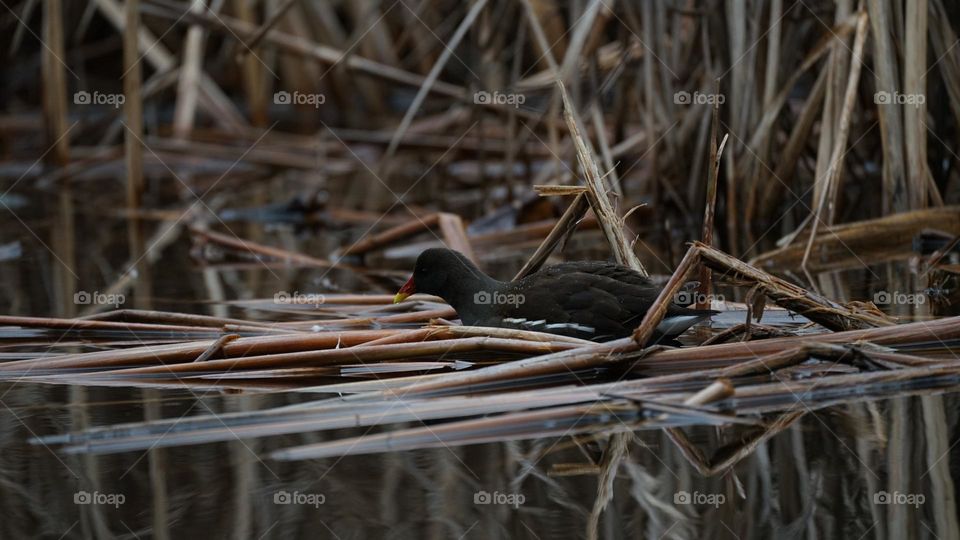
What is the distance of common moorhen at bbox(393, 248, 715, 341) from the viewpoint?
14.4 ft

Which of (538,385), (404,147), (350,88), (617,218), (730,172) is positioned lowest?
(538,385)

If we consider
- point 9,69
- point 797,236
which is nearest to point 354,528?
point 797,236

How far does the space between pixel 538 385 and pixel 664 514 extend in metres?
0.97

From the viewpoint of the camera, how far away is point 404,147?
10406 mm

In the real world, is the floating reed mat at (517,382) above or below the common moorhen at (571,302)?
below

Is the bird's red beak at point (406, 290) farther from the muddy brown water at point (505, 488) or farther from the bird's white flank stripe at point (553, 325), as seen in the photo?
the muddy brown water at point (505, 488)

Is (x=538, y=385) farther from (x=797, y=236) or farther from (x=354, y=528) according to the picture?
(x=797, y=236)

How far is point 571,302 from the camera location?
4.45m

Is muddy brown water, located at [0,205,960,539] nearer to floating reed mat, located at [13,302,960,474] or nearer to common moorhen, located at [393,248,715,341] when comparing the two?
floating reed mat, located at [13,302,960,474]

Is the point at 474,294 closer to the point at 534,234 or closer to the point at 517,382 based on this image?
the point at 517,382

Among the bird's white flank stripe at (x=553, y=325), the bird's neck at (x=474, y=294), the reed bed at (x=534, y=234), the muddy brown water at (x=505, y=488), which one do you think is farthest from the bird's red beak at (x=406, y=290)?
the muddy brown water at (x=505, y=488)

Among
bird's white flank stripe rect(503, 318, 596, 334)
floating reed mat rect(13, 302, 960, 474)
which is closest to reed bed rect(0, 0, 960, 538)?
floating reed mat rect(13, 302, 960, 474)

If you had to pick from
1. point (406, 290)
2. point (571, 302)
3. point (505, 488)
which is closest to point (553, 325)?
point (571, 302)

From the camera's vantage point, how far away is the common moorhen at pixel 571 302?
4387 millimetres
